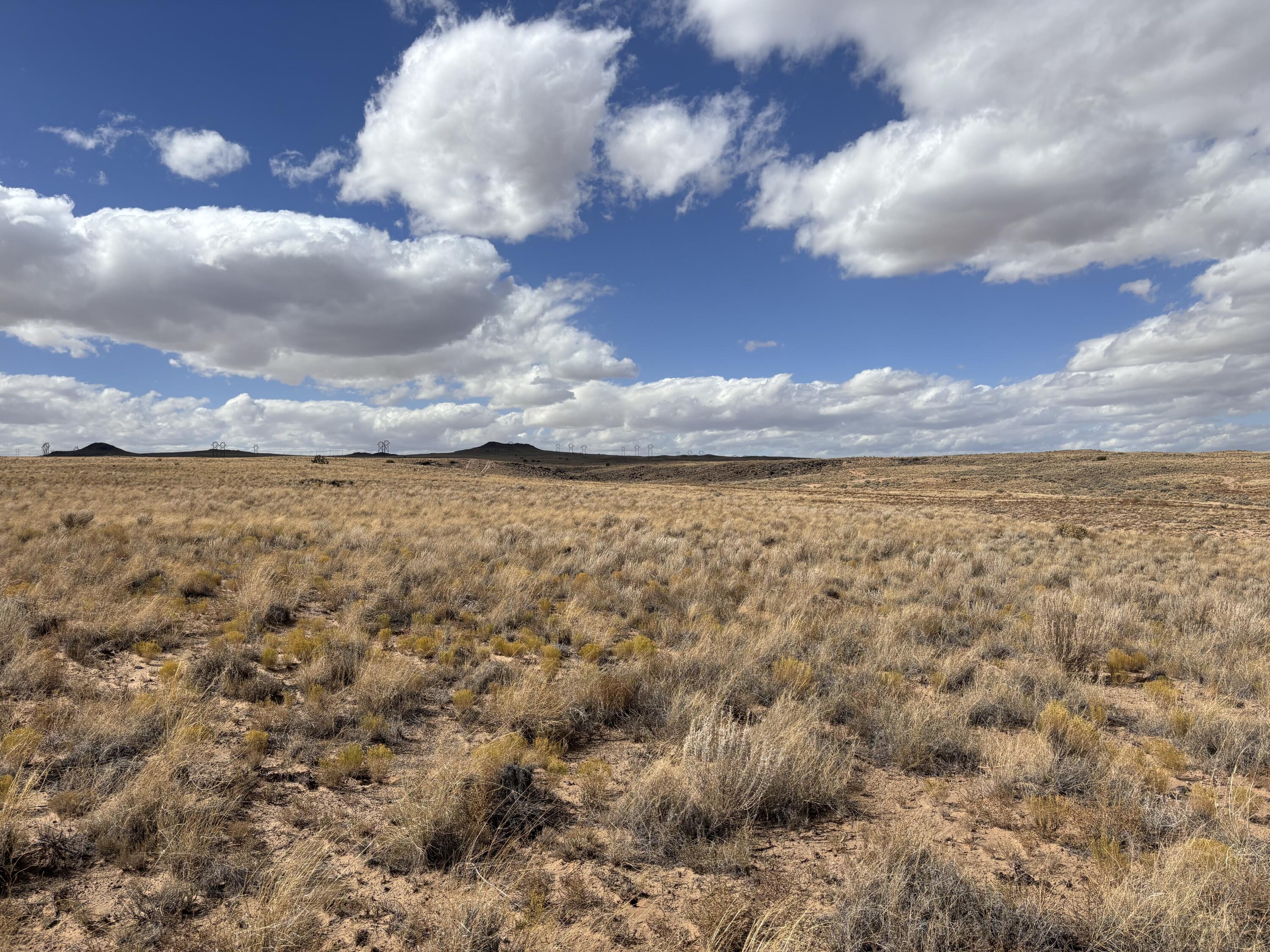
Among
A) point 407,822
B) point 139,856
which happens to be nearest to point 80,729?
point 139,856

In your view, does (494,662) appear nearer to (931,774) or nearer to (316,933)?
(316,933)

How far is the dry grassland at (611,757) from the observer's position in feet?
10.5

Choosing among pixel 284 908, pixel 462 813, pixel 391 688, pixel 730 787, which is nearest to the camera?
pixel 284 908

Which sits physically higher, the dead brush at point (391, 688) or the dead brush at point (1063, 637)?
the dead brush at point (391, 688)

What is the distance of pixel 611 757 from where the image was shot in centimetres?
519

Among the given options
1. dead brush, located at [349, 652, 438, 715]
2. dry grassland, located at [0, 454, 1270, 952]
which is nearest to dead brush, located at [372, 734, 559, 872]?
dry grassland, located at [0, 454, 1270, 952]

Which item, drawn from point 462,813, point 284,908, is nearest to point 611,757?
point 462,813

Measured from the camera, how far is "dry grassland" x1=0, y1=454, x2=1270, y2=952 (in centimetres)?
321

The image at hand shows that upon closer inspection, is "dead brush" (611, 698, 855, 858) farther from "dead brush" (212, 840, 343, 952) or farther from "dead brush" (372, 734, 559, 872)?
"dead brush" (212, 840, 343, 952)

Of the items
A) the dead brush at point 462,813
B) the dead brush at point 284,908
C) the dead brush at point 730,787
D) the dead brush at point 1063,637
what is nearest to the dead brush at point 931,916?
the dead brush at point 730,787

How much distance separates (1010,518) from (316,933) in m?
31.5

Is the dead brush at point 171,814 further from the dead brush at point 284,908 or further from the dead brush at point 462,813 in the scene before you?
the dead brush at point 462,813

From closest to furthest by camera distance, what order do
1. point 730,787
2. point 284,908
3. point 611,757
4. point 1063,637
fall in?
point 284,908 → point 730,787 → point 611,757 → point 1063,637

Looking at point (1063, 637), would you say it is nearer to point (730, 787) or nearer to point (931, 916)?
point (730, 787)
